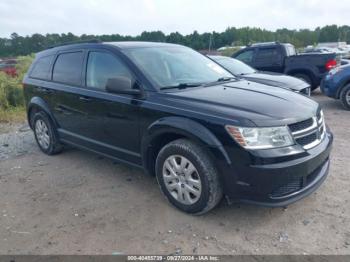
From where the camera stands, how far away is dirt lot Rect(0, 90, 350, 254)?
289 cm

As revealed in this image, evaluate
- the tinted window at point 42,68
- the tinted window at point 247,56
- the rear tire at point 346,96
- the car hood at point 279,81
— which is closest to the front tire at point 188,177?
the tinted window at point 42,68

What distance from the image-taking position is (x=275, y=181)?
2803mm

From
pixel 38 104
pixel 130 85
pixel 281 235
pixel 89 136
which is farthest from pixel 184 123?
pixel 38 104

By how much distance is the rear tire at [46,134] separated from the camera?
513 cm

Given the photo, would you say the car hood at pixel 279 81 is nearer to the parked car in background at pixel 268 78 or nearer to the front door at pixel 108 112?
the parked car in background at pixel 268 78

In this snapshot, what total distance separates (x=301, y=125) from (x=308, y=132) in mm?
118

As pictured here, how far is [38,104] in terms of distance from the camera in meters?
5.22

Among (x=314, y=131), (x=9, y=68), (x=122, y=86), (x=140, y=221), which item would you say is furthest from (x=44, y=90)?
(x=9, y=68)

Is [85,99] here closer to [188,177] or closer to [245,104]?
[188,177]

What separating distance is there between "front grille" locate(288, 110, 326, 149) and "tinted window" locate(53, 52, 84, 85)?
2.86 m

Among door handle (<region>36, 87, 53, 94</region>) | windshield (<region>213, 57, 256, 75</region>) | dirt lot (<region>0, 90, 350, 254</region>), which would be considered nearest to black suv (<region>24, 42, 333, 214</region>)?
door handle (<region>36, 87, 53, 94</region>)

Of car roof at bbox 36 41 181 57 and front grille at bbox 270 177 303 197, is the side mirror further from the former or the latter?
front grille at bbox 270 177 303 197

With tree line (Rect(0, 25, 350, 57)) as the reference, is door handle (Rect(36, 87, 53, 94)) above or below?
below

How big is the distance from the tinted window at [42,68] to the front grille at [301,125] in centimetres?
377
